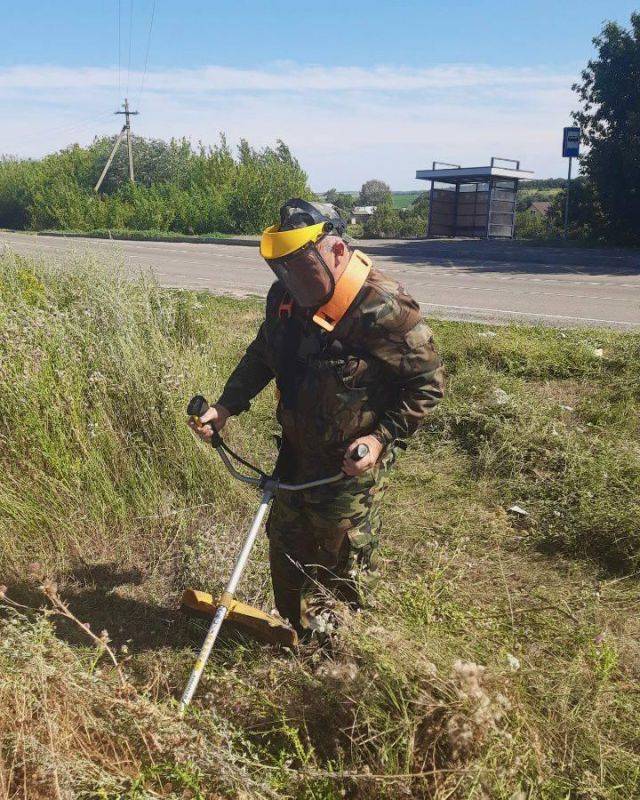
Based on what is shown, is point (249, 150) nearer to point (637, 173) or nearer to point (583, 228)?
point (583, 228)

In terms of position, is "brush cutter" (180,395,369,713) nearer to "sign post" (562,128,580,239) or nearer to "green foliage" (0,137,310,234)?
"sign post" (562,128,580,239)

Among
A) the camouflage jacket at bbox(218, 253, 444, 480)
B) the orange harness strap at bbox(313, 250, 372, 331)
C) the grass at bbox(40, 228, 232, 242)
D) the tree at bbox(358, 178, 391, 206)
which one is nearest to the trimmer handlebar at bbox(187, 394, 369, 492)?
the camouflage jacket at bbox(218, 253, 444, 480)

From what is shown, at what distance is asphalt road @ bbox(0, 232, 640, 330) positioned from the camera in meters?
8.66

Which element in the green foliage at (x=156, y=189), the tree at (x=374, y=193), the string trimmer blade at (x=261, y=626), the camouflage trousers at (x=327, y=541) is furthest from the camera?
the tree at (x=374, y=193)

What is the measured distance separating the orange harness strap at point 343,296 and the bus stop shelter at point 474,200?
1920 cm

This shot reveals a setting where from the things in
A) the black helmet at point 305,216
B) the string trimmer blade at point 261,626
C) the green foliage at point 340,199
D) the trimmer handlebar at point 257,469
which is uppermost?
the green foliage at point 340,199

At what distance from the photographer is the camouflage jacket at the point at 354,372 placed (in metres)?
Result: 2.40

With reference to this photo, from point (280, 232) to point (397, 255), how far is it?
15.2 metres

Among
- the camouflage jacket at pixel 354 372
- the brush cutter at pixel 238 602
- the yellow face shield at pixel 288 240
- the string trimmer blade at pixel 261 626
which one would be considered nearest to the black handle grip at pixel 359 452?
the brush cutter at pixel 238 602

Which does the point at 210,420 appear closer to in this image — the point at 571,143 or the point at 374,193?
the point at 571,143

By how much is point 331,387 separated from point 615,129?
18449 mm

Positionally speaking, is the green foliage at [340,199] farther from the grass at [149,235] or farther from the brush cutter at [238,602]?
the brush cutter at [238,602]

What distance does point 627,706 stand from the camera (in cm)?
206

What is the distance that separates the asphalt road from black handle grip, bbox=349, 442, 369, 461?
4136 millimetres
